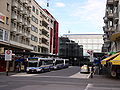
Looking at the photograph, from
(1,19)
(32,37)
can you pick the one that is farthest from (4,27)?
(32,37)

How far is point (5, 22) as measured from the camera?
39906mm

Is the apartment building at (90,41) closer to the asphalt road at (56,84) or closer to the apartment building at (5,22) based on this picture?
the apartment building at (5,22)

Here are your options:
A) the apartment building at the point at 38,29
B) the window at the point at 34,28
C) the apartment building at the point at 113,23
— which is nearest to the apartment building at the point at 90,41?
the apartment building at the point at 38,29

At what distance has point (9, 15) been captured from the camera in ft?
138

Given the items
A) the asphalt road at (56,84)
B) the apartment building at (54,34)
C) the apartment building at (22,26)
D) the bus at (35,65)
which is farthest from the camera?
the apartment building at (54,34)

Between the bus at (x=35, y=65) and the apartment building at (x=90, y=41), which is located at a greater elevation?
the apartment building at (x=90, y=41)

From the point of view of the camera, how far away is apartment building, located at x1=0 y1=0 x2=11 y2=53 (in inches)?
1499

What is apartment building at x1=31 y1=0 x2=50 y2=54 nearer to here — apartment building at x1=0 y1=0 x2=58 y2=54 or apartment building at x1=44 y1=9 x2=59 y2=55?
apartment building at x1=0 y1=0 x2=58 y2=54

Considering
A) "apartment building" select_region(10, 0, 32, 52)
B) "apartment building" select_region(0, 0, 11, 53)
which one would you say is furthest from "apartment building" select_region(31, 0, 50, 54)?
"apartment building" select_region(0, 0, 11, 53)

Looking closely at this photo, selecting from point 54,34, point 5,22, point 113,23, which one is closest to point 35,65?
point 5,22

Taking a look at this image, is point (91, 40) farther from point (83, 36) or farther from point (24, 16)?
point (24, 16)

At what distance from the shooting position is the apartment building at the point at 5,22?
3806cm

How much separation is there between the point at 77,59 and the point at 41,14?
3857cm

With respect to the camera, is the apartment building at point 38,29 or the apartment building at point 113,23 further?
the apartment building at point 38,29
